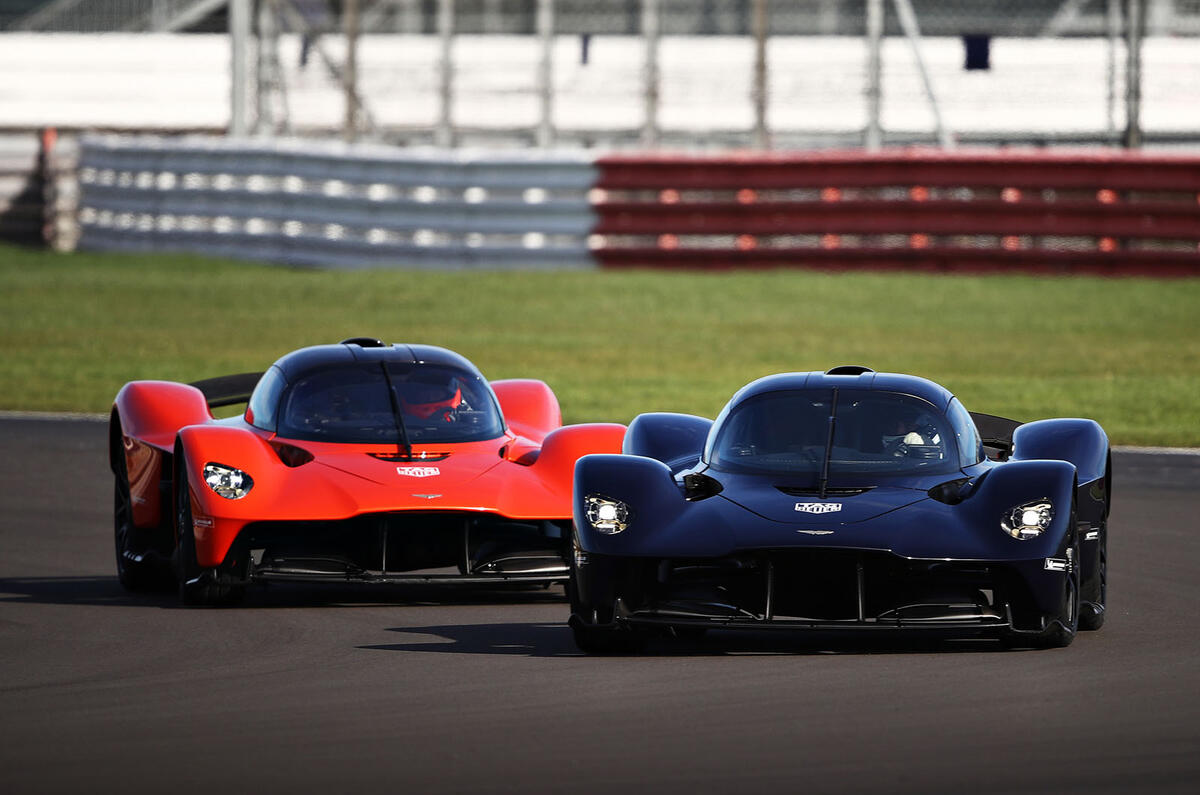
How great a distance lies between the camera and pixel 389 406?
10617 millimetres

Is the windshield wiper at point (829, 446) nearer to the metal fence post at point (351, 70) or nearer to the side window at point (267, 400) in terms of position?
the side window at point (267, 400)

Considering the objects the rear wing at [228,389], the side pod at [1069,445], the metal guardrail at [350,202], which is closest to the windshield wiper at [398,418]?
the rear wing at [228,389]

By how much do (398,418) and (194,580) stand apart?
127 cm

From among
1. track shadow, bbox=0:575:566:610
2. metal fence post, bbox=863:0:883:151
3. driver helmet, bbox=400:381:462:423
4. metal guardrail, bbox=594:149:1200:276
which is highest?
metal fence post, bbox=863:0:883:151

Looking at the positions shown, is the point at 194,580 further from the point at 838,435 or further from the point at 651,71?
the point at 651,71

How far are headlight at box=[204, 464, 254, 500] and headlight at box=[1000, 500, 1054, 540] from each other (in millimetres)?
3274

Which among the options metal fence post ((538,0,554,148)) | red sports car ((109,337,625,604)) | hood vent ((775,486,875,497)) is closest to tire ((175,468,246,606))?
red sports car ((109,337,625,604))

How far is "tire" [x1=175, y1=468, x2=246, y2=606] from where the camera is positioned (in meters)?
9.67

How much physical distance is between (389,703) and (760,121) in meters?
17.0

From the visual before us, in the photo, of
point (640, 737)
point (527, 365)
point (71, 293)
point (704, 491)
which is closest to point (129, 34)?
point (71, 293)

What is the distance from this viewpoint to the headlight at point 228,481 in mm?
9805

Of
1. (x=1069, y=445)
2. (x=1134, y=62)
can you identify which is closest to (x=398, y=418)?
(x=1069, y=445)

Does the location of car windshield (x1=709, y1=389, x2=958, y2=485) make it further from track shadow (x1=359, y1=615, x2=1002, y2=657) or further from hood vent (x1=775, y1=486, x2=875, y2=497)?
track shadow (x1=359, y1=615, x2=1002, y2=657)

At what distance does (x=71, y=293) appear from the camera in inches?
990
